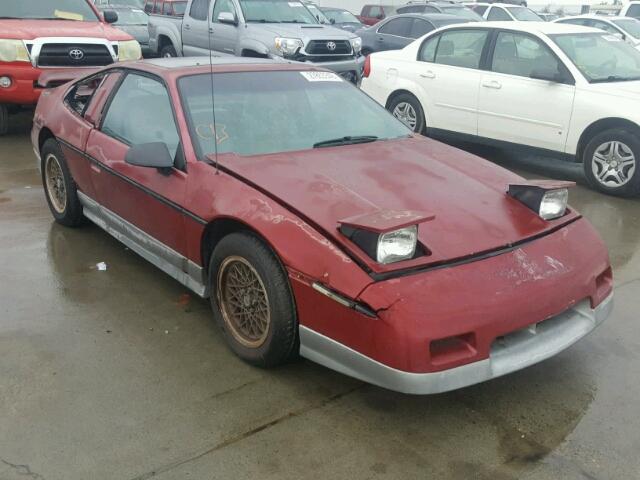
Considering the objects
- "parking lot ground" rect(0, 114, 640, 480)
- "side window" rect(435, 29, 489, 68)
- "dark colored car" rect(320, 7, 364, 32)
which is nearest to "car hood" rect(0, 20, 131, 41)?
"side window" rect(435, 29, 489, 68)

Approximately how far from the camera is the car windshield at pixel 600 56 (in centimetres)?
705

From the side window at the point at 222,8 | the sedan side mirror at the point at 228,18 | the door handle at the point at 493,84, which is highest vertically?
the side window at the point at 222,8

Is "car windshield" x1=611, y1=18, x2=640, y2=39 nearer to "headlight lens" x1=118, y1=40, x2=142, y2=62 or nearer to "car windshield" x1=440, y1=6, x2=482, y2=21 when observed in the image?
"car windshield" x1=440, y1=6, x2=482, y2=21

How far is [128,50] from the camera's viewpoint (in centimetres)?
912

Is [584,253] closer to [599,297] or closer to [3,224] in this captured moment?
[599,297]

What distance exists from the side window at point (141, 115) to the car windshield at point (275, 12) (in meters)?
6.89

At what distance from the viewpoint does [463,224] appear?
322 centimetres

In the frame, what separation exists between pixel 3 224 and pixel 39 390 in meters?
2.73

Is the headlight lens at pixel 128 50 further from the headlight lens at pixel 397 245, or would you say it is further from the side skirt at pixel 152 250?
the headlight lens at pixel 397 245

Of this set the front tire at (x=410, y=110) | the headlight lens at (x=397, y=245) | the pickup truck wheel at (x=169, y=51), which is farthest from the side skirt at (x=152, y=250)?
the pickup truck wheel at (x=169, y=51)

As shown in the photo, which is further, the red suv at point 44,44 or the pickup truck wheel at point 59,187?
the red suv at point 44,44

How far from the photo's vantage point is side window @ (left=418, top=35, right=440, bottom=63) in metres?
8.37

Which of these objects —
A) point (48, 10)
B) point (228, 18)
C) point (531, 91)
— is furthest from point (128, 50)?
point (531, 91)

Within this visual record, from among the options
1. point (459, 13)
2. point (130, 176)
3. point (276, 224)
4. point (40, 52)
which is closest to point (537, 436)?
point (276, 224)
